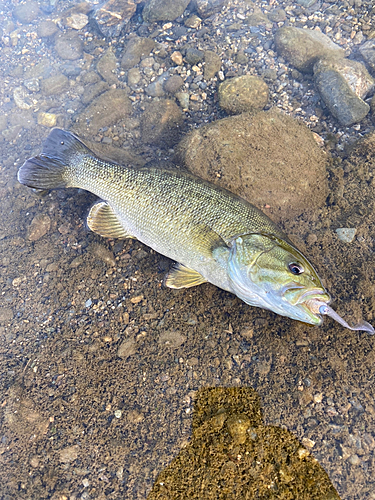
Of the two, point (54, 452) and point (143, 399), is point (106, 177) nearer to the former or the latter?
point (143, 399)

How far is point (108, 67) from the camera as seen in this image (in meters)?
6.45

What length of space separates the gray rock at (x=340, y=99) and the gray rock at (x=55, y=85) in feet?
17.8

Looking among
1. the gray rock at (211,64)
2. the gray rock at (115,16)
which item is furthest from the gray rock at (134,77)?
the gray rock at (115,16)

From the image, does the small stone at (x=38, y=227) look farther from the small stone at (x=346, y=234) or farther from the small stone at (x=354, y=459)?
the small stone at (x=354, y=459)

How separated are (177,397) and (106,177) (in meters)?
2.80

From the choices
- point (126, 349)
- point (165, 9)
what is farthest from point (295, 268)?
point (165, 9)

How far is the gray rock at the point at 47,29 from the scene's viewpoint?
7828 millimetres

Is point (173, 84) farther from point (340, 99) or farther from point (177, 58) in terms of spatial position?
point (340, 99)

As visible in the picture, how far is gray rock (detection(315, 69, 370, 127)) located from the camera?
15.0 feet

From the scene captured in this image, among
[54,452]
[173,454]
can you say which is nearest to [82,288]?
[54,452]

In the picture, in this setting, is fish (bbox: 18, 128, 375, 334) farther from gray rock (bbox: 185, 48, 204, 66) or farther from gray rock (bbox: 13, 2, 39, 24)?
gray rock (bbox: 13, 2, 39, 24)

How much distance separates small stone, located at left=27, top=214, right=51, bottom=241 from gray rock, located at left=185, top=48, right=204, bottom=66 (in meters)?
4.01

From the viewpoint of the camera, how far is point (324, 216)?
388 centimetres

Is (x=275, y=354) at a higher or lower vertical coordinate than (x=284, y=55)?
lower
